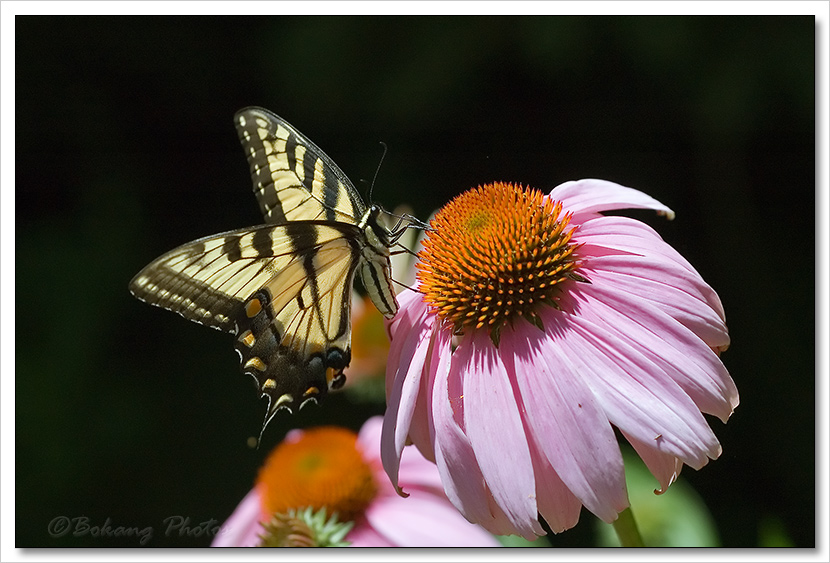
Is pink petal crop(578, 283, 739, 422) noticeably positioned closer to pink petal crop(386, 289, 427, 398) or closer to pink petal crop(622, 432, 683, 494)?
pink petal crop(622, 432, 683, 494)

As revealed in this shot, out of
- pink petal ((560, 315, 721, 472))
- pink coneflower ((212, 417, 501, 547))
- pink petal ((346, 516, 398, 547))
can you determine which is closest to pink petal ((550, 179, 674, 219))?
pink petal ((560, 315, 721, 472))

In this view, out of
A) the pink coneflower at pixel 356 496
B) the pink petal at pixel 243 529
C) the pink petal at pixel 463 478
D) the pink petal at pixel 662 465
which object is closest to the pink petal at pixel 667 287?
the pink petal at pixel 662 465

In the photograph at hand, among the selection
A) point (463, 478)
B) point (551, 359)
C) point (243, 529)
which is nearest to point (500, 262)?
point (551, 359)

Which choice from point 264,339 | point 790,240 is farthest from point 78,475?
point 790,240

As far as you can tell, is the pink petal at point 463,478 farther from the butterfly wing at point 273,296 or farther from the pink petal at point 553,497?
the butterfly wing at point 273,296

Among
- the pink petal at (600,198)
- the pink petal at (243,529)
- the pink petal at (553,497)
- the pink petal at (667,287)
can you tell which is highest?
the pink petal at (600,198)

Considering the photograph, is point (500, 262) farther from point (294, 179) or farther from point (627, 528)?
point (294, 179)
